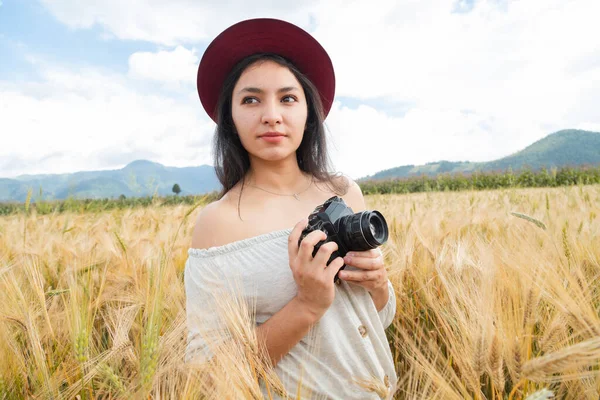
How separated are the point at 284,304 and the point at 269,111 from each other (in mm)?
606

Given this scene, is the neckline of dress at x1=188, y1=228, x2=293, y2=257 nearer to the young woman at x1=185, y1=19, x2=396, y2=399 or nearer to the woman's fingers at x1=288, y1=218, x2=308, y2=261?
the young woman at x1=185, y1=19, x2=396, y2=399

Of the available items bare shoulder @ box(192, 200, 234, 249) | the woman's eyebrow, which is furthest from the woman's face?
bare shoulder @ box(192, 200, 234, 249)

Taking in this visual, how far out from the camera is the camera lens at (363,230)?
1.07 metres

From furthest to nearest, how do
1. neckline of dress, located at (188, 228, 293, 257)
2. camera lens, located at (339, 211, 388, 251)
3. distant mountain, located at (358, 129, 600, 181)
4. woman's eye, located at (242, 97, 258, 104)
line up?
distant mountain, located at (358, 129, 600, 181)
woman's eye, located at (242, 97, 258, 104)
neckline of dress, located at (188, 228, 293, 257)
camera lens, located at (339, 211, 388, 251)

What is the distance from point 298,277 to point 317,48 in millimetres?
934

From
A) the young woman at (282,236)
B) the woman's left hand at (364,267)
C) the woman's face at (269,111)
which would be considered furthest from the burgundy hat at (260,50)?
the woman's left hand at (364,267)

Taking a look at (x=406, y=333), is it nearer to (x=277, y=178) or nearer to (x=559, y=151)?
(x=277, y=178)

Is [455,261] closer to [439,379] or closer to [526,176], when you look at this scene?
[439,379]

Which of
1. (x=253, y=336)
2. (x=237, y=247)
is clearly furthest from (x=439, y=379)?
(x=237, y=247)

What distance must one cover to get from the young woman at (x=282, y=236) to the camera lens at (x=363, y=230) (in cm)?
6

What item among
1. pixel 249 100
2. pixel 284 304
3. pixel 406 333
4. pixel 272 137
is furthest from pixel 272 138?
pixel 406 333

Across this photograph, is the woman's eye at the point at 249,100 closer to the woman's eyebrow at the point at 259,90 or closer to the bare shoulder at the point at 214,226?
the woman's eyebrow at the point at 259,90

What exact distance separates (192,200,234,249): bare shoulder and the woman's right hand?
32 cm

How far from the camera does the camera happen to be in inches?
42.4
